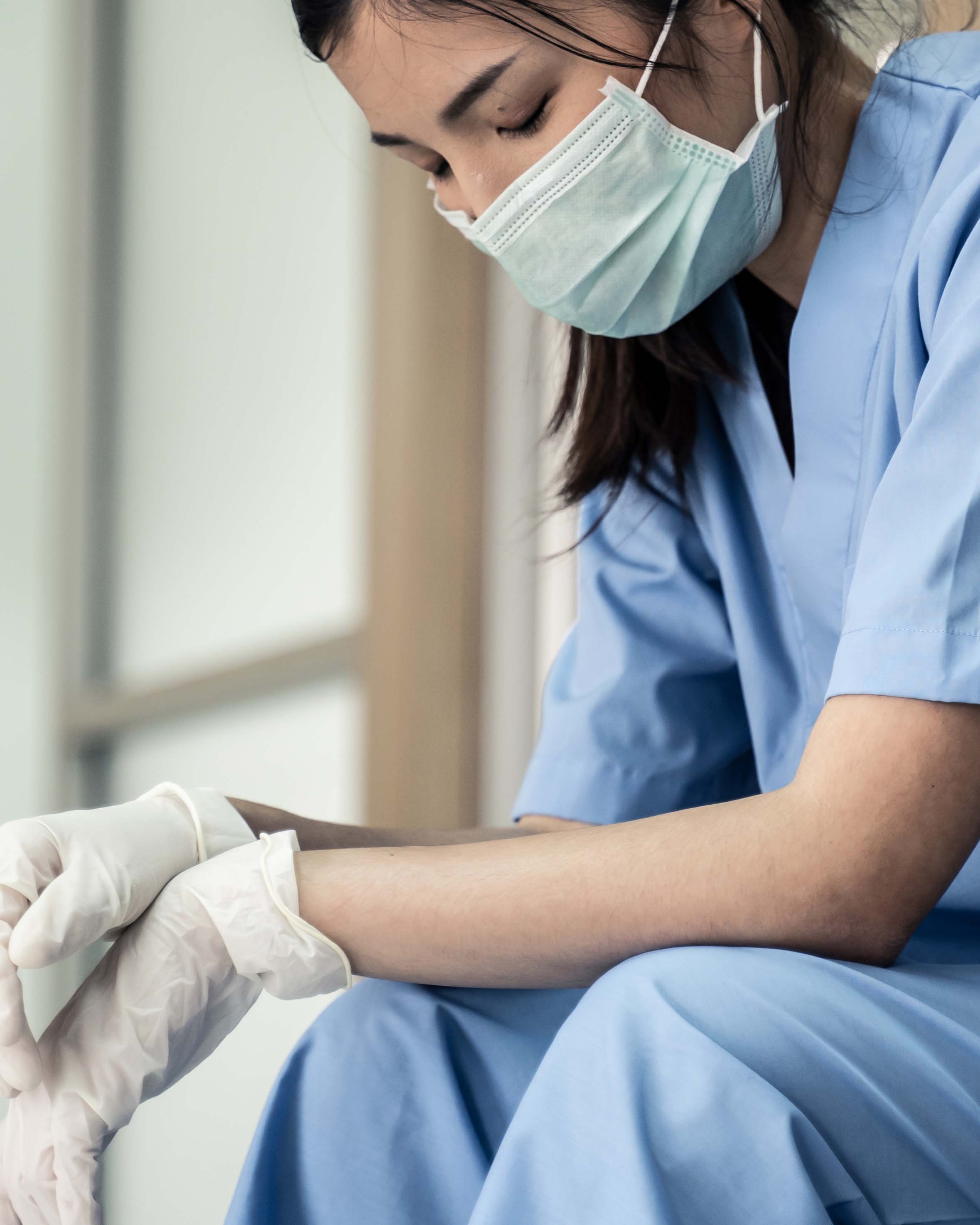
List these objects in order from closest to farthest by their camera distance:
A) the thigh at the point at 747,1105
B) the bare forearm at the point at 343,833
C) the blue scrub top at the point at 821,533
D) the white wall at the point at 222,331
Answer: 1. the thigh at the point at 747,1105
2. the blue scrub top at the point at 821,533
3. the bare forearm at the point at 343,833
4. the white wall at the point at 222,331

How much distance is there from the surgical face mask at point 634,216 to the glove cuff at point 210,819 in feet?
1.38

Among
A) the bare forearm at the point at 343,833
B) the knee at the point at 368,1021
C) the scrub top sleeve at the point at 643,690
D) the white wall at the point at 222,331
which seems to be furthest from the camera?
the white wall at the point at 222,331

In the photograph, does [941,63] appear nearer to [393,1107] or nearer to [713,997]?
[713,997]

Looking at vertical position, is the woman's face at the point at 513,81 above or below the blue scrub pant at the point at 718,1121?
above

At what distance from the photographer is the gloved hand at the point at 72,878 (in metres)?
0.61

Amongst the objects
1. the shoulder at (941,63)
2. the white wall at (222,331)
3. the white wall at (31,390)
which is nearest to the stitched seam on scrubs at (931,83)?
the shoulder at (941,63)

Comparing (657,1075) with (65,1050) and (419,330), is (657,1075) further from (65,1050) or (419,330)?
(419,330)

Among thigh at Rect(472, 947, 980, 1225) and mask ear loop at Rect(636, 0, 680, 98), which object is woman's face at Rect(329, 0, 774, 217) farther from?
thigh at Rect(472, 947, 980, 1225)

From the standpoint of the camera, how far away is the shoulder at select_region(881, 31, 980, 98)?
0.76m

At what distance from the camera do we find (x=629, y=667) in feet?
3.25

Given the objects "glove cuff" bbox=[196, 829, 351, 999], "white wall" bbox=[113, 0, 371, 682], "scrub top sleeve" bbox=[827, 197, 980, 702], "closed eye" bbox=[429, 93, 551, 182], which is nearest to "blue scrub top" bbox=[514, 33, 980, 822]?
"scrub top sleeve" bbox=[827, 197, 980, 702]

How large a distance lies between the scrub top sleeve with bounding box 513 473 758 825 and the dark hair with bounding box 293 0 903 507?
0.15 feet

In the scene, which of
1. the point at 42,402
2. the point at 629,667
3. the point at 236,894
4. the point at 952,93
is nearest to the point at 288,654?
the point at 42,402

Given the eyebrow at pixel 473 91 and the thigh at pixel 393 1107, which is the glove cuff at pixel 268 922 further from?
the eyebrow at pixel 473 91
